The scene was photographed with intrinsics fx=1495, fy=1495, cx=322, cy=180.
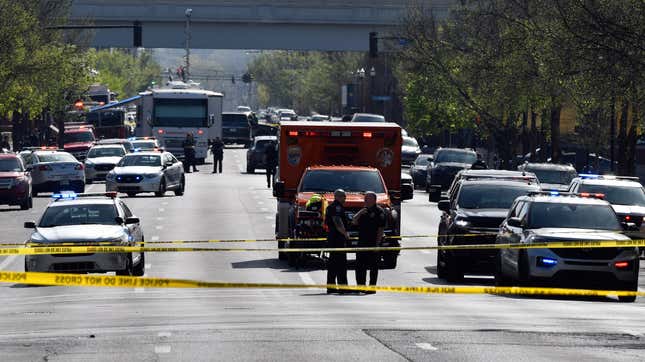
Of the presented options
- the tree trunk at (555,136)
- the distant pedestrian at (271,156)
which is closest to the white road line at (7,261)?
the distant pedestrian at (271,156)

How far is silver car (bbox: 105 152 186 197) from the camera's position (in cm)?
4978

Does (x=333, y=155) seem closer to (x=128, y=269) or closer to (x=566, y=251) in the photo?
(x=128, y=269)

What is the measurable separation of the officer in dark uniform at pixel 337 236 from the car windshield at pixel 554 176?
21.4 meters

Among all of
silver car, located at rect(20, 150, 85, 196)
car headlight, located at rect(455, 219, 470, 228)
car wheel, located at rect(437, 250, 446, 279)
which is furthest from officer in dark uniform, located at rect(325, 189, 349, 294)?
silver car, located at rect(20, 150, 85, 196)

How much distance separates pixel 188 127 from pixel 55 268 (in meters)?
Answer: 46.5

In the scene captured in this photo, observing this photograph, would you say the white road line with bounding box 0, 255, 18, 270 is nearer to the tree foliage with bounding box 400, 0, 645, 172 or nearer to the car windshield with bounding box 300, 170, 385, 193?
the car windshield with bounding box 300, 170, 385, 193

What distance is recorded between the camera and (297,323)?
694 inches

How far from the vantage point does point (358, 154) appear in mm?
30125

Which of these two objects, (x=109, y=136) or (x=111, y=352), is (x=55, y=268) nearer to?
(x=111, y=352)

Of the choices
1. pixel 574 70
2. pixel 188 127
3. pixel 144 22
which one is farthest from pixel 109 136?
pixel 574 70

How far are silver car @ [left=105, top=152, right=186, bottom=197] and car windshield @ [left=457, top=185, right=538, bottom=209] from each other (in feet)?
80.3

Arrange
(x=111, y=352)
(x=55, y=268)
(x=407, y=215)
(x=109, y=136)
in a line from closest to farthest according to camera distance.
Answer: (x=111, y=352) → (x=55, y=268) → (x=407, y=215) → (x=109, y=136)

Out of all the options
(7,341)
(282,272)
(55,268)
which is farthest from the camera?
(282,272)

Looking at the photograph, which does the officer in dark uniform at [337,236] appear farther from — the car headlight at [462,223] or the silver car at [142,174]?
the silver car at [142,174]
